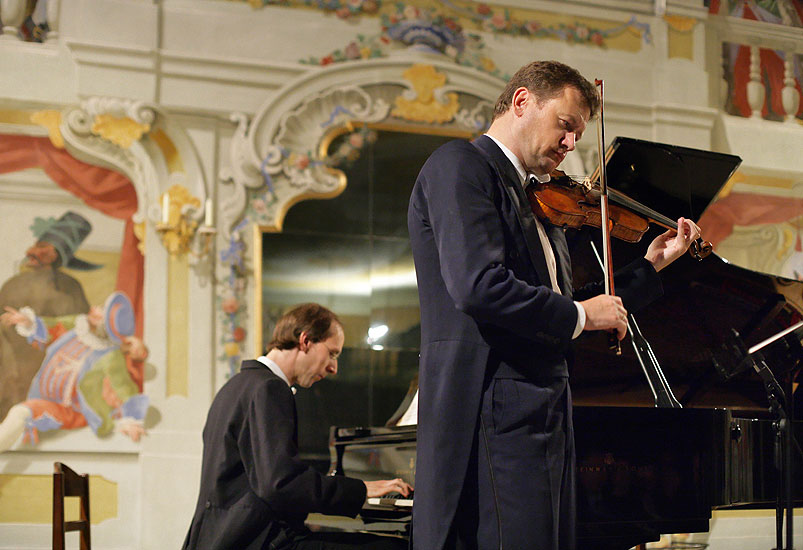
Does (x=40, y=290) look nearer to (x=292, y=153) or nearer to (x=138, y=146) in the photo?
(x=138, y=146)

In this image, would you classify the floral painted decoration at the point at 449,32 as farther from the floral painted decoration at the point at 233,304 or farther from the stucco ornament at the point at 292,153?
the floral painted decoration at the point at 233,304

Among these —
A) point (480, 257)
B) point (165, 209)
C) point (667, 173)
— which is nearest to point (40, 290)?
point (165, 209)

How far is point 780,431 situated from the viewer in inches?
119

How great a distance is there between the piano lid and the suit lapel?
47.9 inches

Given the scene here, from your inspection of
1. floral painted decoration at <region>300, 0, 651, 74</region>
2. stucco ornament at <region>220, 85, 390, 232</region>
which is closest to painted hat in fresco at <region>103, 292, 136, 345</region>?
stucco ornament at <region>220, 85, 390, 232</region>

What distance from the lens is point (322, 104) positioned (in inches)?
228

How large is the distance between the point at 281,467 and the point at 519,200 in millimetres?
1179

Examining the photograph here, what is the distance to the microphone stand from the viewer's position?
3008 millimetres

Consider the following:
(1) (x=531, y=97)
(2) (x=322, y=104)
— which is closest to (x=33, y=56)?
(2) (x=322, y=104)

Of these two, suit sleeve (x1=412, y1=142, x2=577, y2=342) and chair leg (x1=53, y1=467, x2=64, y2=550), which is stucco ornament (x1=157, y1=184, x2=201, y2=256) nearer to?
chair leg (x1=53, y1=467, x2=64, y2=550)

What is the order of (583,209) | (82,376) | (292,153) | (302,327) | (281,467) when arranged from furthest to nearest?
(292,153), (82,376), (302,327), (281,467), (583,209)

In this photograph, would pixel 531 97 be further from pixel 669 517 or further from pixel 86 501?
pixel 86 501

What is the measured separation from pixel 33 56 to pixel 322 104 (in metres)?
1.66

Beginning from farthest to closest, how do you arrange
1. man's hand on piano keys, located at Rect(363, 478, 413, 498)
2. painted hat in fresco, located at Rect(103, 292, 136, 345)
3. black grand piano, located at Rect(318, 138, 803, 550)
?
painted hat in fresco, located at Rect(103, 292, 136, 345) → man's hand on piano keys, located at Rect(363, 478, 413, 498) → black grand piano, located at Rect(318, 138, 803, 550)
